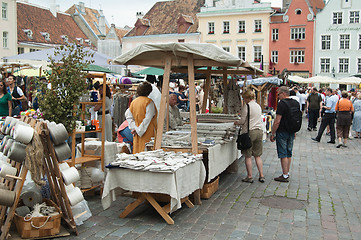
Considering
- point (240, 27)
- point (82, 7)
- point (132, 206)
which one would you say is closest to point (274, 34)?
point (240, 27)

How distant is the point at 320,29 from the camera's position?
43.7m

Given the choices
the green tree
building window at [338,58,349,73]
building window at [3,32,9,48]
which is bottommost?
the green tree

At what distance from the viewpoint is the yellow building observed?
4475 cm

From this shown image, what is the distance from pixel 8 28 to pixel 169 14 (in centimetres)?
1991

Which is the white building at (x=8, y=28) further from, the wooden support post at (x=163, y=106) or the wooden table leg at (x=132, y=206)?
the wooden table leg at (x=132, y=206)

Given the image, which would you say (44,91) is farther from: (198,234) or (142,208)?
(198,234)

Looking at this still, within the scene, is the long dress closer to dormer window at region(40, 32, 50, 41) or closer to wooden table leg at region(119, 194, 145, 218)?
wooden table leg at region(119, 194, 145, 218)

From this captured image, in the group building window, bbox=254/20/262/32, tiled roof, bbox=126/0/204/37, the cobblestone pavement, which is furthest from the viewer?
tiled roof, bbox=126/0/204/37

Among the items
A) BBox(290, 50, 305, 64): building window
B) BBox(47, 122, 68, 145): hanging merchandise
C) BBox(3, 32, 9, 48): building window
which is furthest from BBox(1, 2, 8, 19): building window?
BBox(47, 122, 68, 145): hanging merchandise

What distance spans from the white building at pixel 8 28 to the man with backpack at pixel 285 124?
36.7 m

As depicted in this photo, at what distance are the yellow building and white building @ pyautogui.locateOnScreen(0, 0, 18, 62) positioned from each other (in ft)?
66.6

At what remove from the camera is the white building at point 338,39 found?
4281 centimetres

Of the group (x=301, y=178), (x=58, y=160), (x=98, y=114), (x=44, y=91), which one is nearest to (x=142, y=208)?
(x=58, y=160)

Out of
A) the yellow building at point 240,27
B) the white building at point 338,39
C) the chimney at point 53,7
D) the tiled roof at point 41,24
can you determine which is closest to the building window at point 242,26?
the yellow building at point 240,27
